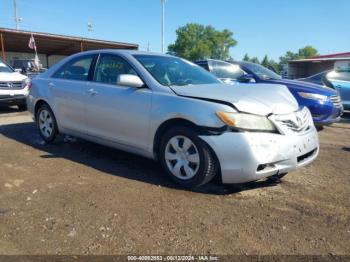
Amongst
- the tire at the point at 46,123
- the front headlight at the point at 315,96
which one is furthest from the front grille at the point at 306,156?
the tire at the point at 46,123

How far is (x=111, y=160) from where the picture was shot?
16.8ft

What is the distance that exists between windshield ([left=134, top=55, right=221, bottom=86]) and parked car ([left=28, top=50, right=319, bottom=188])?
15 mm

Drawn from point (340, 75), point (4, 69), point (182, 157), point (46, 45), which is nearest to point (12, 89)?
point (4, 69)

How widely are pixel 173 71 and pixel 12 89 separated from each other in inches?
263

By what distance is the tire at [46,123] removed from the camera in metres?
5.94

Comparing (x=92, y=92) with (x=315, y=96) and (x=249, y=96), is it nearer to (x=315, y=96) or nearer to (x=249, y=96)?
(x=249, y=96)

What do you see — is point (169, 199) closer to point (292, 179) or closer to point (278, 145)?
point (278, 145)

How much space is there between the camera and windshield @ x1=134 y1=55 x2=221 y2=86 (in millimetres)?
4539

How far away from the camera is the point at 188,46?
94625 millimetres

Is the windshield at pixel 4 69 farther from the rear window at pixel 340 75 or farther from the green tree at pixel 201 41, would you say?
the green tree at pixel 201 41

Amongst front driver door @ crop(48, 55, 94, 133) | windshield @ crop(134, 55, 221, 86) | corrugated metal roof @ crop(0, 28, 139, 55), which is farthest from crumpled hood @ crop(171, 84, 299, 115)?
corrugated metal roof @ crop(0, 28, 139, 55)

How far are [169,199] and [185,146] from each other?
607 mm

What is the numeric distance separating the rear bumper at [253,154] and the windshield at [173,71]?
110 centimetres

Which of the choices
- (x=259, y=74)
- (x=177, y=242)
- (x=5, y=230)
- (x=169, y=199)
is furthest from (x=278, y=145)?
(x=259, y=74)
